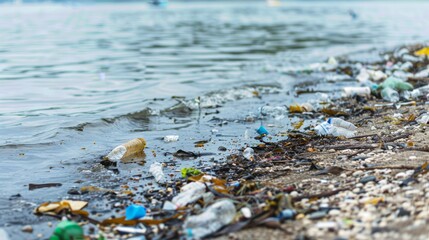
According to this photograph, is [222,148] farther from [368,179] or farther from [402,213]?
[402,213]

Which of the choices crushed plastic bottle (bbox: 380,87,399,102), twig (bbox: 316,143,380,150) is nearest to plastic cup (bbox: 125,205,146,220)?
twig (bbox: 316,143,380,150)

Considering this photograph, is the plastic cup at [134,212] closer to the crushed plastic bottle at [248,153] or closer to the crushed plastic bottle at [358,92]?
the crushed plastic bottle at [248,153]

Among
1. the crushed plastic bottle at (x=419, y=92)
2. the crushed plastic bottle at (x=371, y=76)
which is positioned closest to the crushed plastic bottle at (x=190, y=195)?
the crushed plastic bottle at (x=419, y=92)

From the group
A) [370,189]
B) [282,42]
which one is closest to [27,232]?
[370,189]

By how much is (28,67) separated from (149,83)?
5.36 m

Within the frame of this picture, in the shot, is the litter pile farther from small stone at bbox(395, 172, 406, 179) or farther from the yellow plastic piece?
the yellow plastic piece

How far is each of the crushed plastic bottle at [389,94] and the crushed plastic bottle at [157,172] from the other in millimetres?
5502

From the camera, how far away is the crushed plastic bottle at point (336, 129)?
722cm

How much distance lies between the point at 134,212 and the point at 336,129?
364 cm

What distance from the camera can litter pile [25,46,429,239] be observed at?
12.9ft

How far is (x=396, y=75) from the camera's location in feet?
41.5

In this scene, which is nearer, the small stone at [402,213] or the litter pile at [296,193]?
the small stone at [402,213]

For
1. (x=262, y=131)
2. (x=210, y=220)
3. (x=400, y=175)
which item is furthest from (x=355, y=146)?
(x=210, y=220)

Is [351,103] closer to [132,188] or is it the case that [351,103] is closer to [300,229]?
[132,188]
